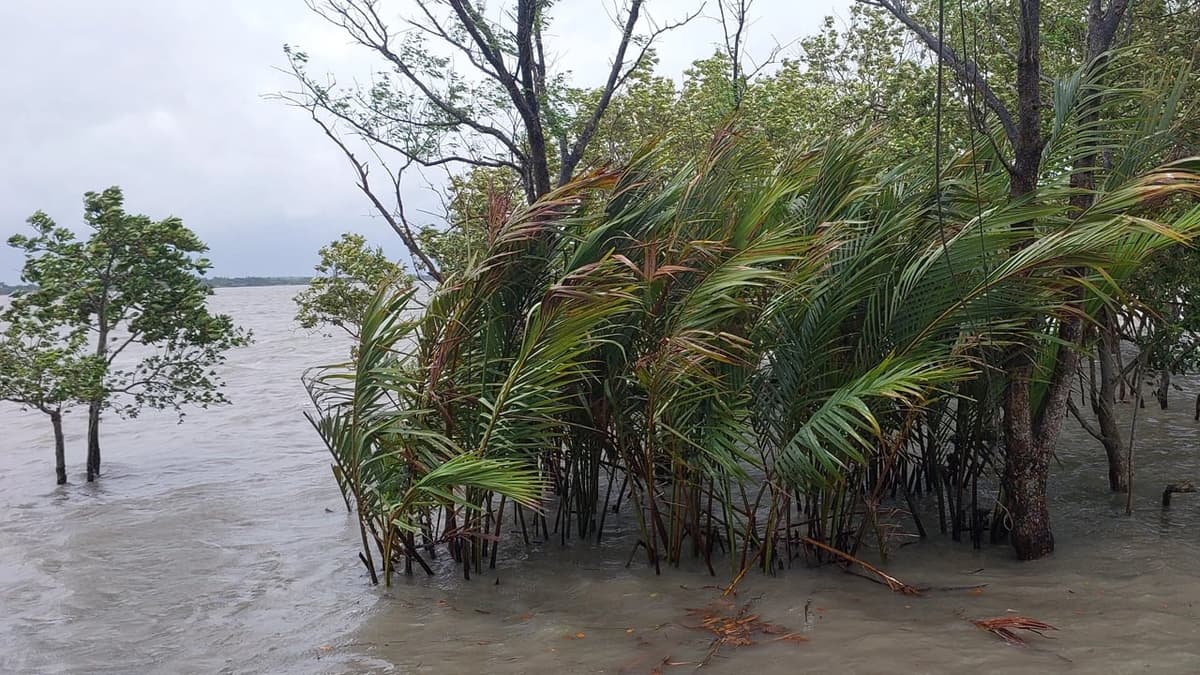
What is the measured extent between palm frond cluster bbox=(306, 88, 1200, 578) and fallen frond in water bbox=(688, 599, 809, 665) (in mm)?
376

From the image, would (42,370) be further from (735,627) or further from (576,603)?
(735,627)

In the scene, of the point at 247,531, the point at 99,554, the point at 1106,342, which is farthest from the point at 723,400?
the point at 99,554

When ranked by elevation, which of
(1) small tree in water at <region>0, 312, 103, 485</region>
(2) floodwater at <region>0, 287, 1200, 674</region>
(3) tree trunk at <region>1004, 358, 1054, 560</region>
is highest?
(1) small tree in water at <region>0, 312, 103, 485</region>

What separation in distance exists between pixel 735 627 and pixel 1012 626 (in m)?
1.29

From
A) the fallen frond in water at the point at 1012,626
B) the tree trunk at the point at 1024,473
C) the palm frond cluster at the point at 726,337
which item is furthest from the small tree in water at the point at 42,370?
the fallen frond in water at the point at 1012,626

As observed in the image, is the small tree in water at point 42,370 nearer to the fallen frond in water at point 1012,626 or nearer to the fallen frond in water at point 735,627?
the fallen frond in water at point 735,627

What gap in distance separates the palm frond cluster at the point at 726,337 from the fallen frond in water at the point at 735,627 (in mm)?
376

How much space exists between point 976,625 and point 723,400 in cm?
165

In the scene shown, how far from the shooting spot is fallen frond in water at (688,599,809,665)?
4.60 m

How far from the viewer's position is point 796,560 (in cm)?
560

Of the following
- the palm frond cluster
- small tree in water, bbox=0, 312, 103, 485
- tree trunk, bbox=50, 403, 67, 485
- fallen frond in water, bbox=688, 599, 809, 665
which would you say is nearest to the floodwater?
fallen frond in water, bbox=688, 599, 809, 665

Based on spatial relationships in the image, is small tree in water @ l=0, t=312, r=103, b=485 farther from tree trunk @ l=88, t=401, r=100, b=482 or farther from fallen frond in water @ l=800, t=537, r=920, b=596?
fallen frond in water @ l=800, t=537, r=920, b=596

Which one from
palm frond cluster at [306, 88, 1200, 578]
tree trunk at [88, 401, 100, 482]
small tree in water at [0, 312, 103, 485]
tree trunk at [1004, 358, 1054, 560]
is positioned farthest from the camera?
tree trunk at [88, 401, 100, 482]

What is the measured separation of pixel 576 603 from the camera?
540cm
